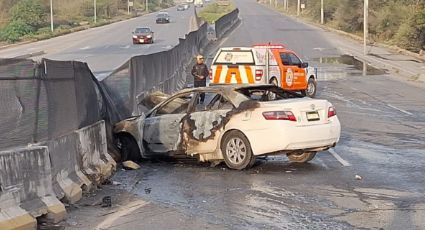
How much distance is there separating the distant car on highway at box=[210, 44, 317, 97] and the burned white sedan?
1185 cm

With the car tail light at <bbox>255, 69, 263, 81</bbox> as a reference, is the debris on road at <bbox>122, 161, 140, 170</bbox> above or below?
below

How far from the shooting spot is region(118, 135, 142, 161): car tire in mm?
14016

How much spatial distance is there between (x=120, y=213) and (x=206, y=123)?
155 inches

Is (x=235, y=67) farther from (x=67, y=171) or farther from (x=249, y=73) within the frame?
(x=67, y=171)

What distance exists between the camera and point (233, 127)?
41.6ft

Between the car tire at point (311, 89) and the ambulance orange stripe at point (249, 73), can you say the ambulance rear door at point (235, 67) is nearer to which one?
the ambulance orange stripe at point (249, 73)

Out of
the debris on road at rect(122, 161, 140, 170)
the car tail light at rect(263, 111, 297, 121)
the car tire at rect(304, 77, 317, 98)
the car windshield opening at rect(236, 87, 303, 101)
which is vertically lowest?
the car tire at rect(304, 77, 317, 98)

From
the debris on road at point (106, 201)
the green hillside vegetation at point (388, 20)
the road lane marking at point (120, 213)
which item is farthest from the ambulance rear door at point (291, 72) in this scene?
the green hillside vegetation at point (388, 20)

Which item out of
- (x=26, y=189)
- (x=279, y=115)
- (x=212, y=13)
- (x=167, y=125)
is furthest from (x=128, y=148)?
(x=212, y=13)

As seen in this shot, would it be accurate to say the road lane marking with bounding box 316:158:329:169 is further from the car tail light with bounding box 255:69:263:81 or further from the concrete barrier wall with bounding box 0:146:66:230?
the car tail light with bounding box 255:69:263:81

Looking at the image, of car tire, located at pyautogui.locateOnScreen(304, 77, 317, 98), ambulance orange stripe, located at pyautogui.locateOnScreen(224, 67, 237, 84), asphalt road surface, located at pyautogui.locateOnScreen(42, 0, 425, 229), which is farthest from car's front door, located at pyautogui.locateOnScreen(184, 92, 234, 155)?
car tire, located at pyautogui.locateOnScreen(304, 77, 317, 98)

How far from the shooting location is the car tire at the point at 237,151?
12.5 metres

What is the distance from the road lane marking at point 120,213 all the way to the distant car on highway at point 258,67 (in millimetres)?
15791

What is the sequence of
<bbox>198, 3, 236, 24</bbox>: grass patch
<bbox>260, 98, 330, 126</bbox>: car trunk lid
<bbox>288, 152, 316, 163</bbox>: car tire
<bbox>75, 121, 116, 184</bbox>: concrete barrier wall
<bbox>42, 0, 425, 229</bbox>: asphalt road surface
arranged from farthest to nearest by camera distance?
<bbox>198, 3, 236, 24</bbox>: grass patch → <bbox>288, 152, 316, 163</bbox>: car tire → <bbox>260, 98, 330, 126</bbox>: car trunk lid → <bbox>75, 121, 116, 184</bbox>: concrete barrier wall → <bbox>42, 0, 425, 229</bbox>: asphalt road surface
